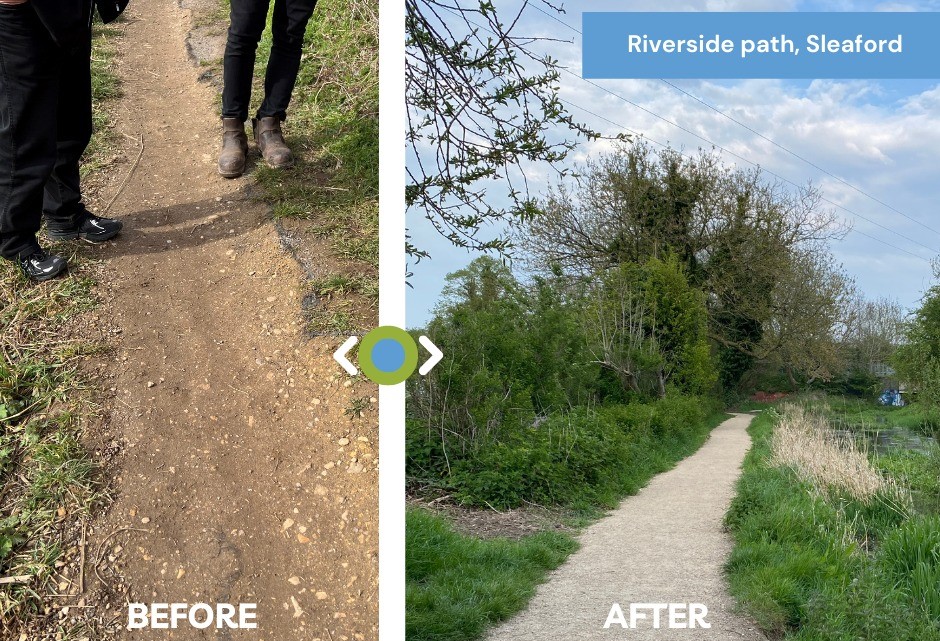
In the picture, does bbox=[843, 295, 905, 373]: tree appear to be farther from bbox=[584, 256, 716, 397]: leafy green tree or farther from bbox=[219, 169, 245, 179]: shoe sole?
bbox=[219, 169, 245, 179]: shoe sole

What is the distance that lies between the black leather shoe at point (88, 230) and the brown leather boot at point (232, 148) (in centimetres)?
81

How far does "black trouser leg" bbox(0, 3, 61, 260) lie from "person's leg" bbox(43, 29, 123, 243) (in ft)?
1.09

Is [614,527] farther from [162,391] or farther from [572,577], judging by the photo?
[162,391]

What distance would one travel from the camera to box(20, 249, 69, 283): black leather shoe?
4.02 metres

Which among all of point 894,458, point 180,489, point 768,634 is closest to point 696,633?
point 768,634

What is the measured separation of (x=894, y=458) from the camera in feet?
31.5

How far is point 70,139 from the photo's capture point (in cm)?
435

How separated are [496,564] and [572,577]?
55 cm

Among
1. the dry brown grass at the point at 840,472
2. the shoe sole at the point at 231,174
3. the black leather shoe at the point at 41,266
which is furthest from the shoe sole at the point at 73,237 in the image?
the dry brown grass at the point at 840,472

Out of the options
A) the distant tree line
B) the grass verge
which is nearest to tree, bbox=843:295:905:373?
the distant tree line

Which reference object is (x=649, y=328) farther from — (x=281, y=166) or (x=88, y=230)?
(x=88, y=230)

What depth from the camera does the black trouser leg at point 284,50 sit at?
14.0 feet

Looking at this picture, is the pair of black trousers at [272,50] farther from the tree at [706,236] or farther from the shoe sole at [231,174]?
the tree at [706,236]

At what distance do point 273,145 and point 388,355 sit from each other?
148 inches
